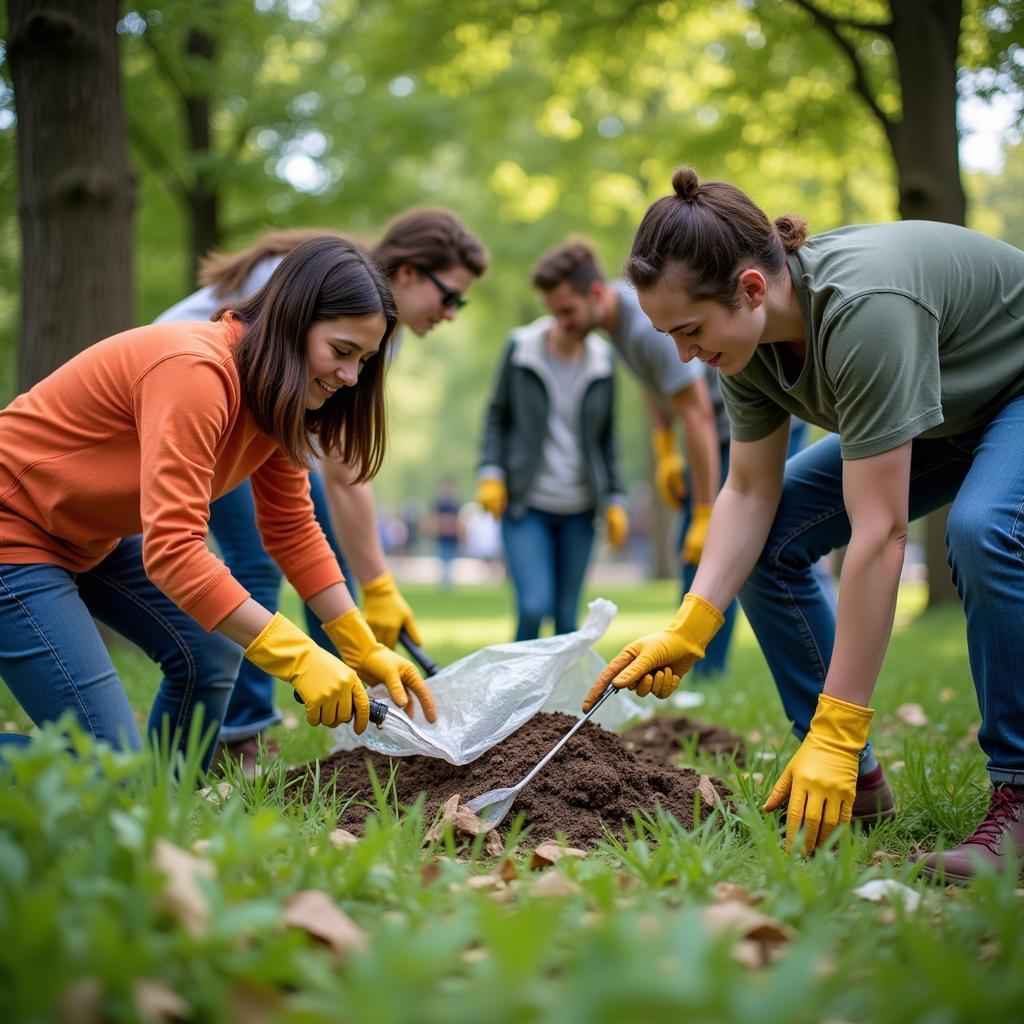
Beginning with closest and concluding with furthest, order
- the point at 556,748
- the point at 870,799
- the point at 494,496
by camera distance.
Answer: the point at 556,748 → the point at 870,799 → the point at 494,496

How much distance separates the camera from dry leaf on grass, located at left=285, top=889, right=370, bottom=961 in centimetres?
140

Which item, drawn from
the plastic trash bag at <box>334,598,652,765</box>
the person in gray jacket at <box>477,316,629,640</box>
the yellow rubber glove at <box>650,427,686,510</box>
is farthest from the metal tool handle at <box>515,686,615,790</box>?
the yellow rubber glove at <box>650,427,686,510</box>

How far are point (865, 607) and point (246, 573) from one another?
2.03 meters

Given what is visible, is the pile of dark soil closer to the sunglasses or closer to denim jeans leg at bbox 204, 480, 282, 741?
denim jeans leg at bbox 204, 480, 282, 741

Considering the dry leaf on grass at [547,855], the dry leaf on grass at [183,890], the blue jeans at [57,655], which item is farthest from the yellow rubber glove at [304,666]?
the dry leaf on grass at [183,890]

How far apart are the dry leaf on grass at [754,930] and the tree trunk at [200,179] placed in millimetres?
8889

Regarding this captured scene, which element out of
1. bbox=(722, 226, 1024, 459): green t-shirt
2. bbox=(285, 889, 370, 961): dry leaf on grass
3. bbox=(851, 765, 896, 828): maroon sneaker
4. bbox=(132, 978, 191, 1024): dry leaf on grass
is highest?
bbox=(722, 226, 1024, 459): green t-shirt

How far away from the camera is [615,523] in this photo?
5289 millimetres

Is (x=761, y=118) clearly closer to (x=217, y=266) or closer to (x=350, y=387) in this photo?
(x=217, y=266)

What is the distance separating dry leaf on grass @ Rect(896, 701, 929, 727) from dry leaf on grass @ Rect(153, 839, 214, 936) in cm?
314

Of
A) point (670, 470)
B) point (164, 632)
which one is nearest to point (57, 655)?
point (164, 632)

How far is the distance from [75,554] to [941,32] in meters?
7.00

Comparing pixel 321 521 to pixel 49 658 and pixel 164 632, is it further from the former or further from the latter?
pixel 49 658

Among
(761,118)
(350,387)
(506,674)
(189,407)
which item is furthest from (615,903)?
(761,118)
